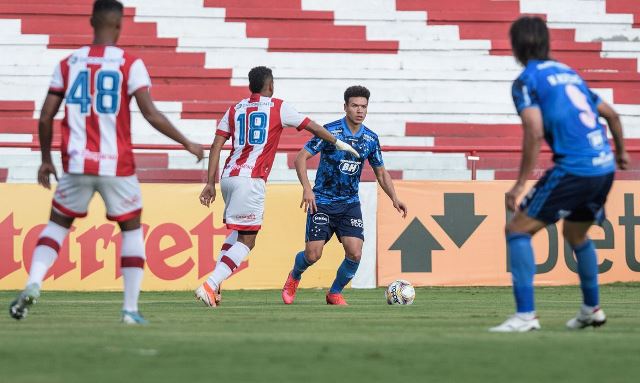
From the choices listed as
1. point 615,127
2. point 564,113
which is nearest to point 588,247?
point 615,127

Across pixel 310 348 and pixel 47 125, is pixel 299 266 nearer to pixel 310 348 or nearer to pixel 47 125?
pixel 47 125

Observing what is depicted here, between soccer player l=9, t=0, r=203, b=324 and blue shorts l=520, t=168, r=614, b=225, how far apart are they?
88.9 inches

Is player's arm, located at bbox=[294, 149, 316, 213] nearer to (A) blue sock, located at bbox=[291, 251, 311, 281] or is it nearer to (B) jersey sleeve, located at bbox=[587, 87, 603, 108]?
(A) blue sock, located at bbox=[291, 251, 311, 281]

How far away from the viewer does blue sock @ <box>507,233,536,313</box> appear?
21.8 ft

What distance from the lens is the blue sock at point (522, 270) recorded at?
6.64 meters

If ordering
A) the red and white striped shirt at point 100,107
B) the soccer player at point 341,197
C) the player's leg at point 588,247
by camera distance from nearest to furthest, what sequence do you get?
the player's leg at point 588,247 < the red and white striped shirt at point 100,107 < the soccer player at point 341,197

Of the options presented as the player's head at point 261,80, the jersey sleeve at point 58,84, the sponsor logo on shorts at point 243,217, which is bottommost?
the sponsor logo on shorts at point 243,217

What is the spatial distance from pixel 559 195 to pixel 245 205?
4.33 metres

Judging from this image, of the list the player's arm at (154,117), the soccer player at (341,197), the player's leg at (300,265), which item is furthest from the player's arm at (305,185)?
the player's arm at (154,117)

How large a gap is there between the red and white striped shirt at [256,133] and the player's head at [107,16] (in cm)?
342

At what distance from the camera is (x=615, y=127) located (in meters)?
7.00

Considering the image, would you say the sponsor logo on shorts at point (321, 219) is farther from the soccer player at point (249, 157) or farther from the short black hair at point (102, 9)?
the short black hair at point (102, 9)

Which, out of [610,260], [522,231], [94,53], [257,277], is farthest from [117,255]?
[522,231]

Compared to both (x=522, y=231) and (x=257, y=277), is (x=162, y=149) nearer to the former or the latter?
(x=257, y=277)
